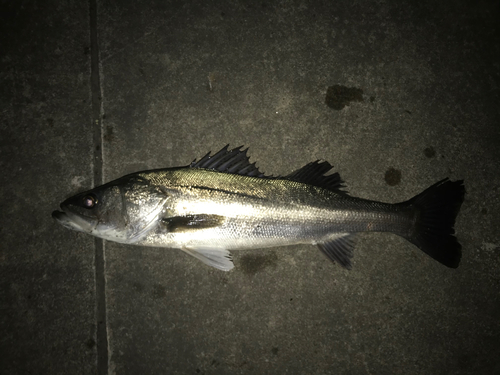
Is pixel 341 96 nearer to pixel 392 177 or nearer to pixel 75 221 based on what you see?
pixel 392 177

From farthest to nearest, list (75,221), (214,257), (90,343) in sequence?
(90,343) → (214,257) → (75,221)

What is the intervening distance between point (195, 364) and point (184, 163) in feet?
6.79

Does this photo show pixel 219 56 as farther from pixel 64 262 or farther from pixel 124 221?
pixel 64 262

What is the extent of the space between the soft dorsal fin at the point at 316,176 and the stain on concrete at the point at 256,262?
34.9 inches

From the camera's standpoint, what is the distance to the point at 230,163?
8.31 feet

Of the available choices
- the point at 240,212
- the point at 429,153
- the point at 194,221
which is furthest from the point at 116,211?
the point at 429,153

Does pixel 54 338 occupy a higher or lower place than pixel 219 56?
lower

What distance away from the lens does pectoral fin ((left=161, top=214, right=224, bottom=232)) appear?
2346 millimetres

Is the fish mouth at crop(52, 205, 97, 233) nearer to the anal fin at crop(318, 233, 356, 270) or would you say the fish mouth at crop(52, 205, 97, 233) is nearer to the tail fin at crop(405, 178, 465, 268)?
the anal fin at crop(318, 233, 356, 270)

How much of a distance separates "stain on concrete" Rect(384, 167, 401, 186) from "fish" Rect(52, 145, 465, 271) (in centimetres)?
43

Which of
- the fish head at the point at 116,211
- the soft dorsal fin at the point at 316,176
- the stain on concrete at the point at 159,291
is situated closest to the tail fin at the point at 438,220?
the soft dorsal fin at the point at 316,176

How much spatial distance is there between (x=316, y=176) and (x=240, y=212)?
0.80 metres

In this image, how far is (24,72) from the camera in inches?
118

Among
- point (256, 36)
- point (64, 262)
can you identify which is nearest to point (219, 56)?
point (256, 36)
